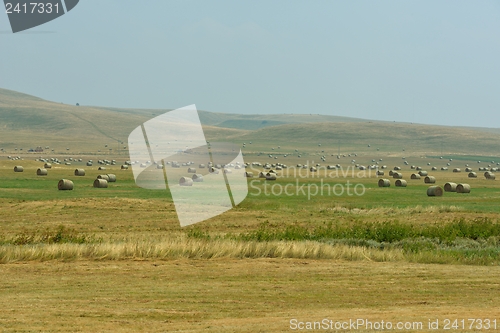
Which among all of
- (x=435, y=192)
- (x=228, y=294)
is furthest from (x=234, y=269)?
(x=435, y=192)

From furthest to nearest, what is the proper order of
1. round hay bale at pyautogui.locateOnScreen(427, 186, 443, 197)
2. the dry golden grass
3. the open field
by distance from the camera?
round hay bale at pyautogui.locateOnScreen(427, 186, 443, 197)
the open field
the dry golden grass

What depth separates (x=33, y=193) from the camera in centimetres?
4488

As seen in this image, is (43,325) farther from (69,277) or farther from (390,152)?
(390,152)

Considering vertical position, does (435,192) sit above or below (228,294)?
below

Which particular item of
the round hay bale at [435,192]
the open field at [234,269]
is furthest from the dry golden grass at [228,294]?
the round hay bale at [435,192]

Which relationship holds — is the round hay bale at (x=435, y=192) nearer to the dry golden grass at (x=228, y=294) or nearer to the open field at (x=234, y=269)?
the open field at (x=234, y=269)

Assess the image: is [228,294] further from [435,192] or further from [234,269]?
[435,192]

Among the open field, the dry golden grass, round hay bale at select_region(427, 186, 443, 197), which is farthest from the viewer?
round hay bale at select_region(427, 186, 443, 197)

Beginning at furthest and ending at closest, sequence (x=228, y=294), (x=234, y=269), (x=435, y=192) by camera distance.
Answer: (x=435, y=192) < (x=234, y=269) < (x=228, y=294)

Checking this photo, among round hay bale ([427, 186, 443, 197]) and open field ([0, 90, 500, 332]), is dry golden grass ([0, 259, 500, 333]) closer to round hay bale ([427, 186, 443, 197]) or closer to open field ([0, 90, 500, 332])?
open field ([0, 90, 500, 332])

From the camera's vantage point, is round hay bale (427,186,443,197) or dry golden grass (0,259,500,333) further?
round hay bale (427,186,443,197)

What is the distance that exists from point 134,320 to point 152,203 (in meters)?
26.9

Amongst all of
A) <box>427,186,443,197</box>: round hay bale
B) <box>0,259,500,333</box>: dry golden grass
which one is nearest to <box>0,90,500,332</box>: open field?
<box>0,259,500,333</box>: dry golden grass

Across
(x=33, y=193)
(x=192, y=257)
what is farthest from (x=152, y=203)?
(x=192, y=257)
